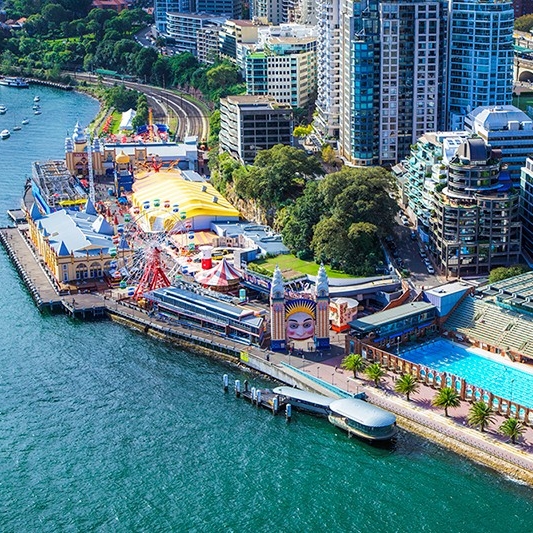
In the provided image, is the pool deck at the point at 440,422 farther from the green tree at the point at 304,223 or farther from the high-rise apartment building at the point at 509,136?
the high-rise apartment building at the point at 509,136

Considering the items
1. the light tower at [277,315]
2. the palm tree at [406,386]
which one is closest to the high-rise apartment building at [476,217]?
the light tower at [277,315]

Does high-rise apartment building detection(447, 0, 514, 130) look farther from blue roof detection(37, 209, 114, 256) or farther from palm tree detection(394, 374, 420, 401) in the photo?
palm tree detection(394, 374, 420, 401)

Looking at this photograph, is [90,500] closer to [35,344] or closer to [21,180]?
[35,344]

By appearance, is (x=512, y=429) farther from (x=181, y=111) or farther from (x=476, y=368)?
(x=181, y=111)

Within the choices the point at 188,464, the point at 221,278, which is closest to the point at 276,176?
the point at 221,278

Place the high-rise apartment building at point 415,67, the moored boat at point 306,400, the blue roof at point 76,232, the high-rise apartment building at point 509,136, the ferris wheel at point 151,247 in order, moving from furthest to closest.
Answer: the high-rise apartment building at point 415,67
the high-rise apartment building at point 509,136
the blue roof at point 76,232
the ferris wheel at point 151,247
the moored boat at point 306,400
